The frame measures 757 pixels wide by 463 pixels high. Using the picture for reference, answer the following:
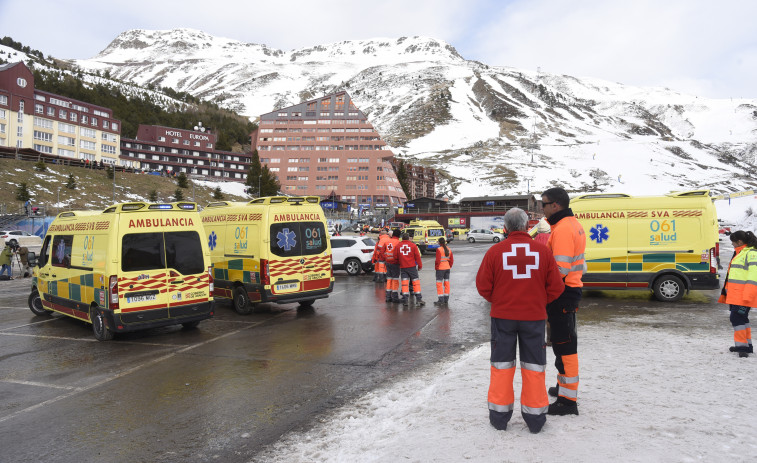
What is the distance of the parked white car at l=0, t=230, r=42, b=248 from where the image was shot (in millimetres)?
34781

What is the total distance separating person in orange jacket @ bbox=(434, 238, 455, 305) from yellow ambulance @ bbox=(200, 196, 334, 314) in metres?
2.66

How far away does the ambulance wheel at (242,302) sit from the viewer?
36.3ft

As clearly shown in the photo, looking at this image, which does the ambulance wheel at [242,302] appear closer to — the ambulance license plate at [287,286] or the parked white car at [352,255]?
the ambulance license plate at [287,286]

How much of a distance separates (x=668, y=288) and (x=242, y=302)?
1015 cm

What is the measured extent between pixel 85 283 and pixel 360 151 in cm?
11457

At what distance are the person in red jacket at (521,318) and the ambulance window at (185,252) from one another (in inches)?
253

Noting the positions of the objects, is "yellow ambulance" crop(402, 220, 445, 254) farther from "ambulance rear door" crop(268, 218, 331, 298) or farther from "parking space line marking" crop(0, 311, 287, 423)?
"parking space line marking" crop(0, 311, 287, 423)

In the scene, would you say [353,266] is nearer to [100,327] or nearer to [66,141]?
[100,327]

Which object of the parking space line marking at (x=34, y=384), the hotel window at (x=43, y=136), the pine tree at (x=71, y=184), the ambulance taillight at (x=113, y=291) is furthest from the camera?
the hotel window at (x=43, y=136)

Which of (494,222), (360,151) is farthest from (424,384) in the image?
(360,151)

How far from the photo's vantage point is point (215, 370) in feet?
22.0

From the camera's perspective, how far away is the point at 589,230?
12180 millimetres

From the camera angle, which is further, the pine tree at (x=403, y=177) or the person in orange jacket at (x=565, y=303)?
the pine tree at (x=403, y=177)

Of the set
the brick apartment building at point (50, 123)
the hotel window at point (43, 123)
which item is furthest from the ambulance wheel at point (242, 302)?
the hotel window at point (43, 123)
